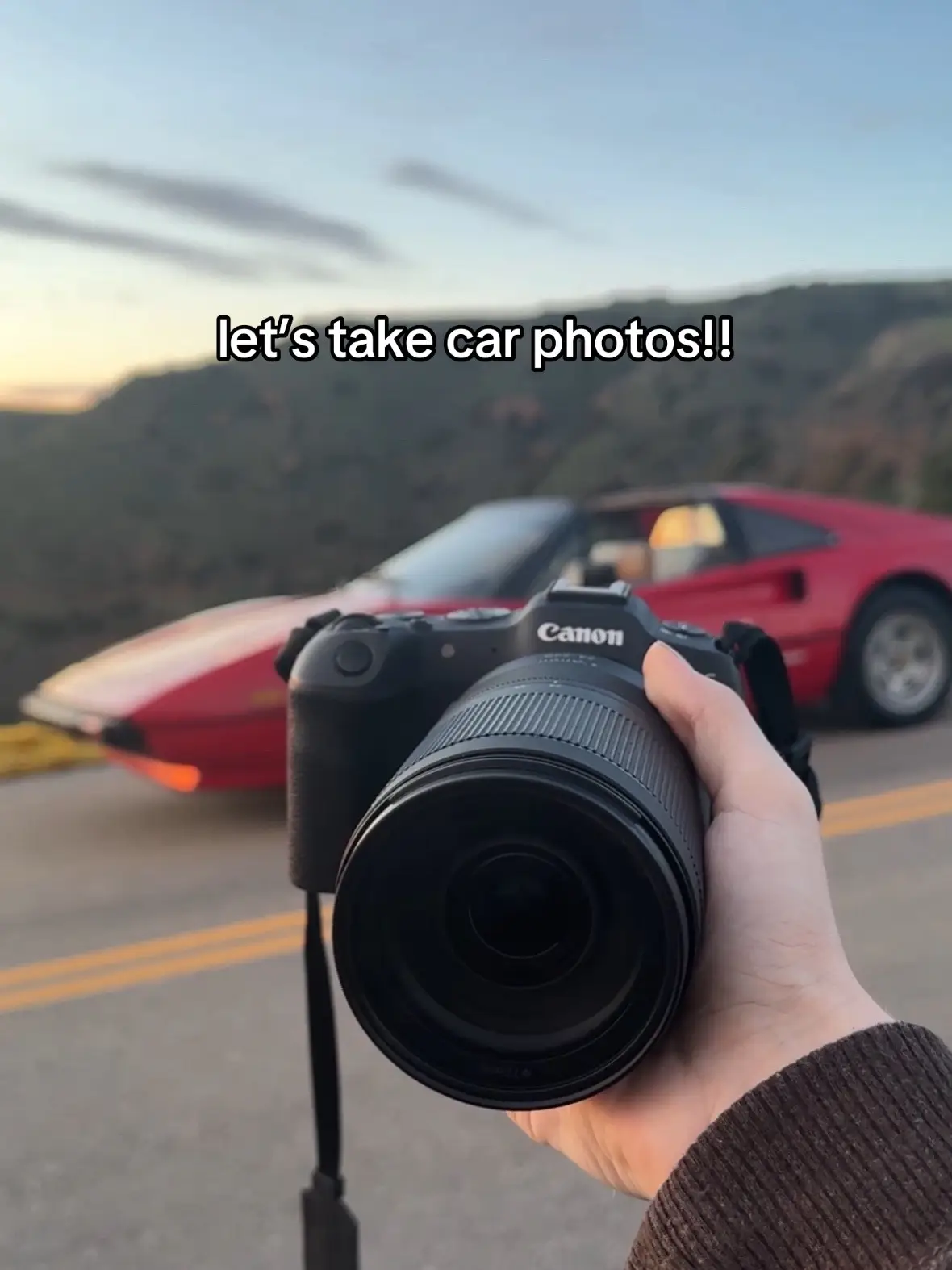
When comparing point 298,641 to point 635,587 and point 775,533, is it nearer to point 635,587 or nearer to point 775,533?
point 635,587

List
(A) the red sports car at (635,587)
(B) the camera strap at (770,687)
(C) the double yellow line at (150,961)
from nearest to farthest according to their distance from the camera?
1. (B) the camera strap at (770,687)
2. (C) the double yellow line at (150,961)
3. (A) the red sports car at (635,587)

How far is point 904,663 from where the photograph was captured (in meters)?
6.00

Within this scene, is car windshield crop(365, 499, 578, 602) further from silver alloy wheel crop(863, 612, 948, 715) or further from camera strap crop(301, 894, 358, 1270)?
camera strap crop(301, 894, 358, 1270)

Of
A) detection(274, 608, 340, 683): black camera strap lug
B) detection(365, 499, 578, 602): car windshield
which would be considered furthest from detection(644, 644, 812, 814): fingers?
detection(365, 499, 578, 602): car windshield

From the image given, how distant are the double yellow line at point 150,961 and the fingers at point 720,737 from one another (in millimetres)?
2185

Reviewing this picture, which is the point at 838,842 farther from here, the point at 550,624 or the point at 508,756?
the point at 508,756

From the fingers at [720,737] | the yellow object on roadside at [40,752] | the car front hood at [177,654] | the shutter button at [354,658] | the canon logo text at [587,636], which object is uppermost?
the canon logo text at [587,636]

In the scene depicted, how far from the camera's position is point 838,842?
4320 mm

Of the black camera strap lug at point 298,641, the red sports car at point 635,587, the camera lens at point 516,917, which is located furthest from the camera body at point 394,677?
the red sports car at point 635,587

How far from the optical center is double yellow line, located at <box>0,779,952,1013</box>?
11.0 ft

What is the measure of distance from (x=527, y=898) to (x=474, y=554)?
4.38m

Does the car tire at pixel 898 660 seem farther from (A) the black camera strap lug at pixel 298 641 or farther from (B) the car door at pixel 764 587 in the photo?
(A) the black camera strap lug at pixel 298 641

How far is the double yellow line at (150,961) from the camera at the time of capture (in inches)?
132

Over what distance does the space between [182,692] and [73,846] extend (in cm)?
70
